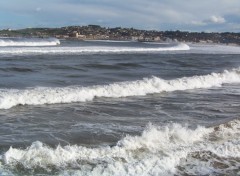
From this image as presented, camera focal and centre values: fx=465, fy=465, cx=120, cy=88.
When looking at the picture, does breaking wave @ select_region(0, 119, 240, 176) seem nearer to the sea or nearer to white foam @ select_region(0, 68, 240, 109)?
the sea

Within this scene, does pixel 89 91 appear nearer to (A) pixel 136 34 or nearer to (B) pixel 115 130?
(B) pixel 115 130

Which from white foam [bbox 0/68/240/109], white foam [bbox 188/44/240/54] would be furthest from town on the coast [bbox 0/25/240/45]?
white foam [bbox 0/68/240/109]

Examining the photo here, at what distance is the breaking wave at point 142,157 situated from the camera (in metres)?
8.38

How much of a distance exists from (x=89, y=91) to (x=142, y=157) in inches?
325

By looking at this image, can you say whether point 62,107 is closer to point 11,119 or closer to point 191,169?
point 11,119

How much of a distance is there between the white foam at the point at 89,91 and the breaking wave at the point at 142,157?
5.29m

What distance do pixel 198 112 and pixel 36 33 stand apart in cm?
11507

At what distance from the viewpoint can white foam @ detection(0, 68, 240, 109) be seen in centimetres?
1478

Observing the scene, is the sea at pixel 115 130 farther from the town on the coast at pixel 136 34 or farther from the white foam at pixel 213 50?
the town on the coast at pixel 136 34

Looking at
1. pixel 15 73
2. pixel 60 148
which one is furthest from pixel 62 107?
pixel 15 73

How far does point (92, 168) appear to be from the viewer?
8.31 m

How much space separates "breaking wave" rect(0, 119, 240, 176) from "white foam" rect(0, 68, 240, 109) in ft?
17.4

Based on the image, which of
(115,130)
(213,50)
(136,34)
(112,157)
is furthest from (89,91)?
(136,34)

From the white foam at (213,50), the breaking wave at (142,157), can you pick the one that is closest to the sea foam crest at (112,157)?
the breaking wave at (142,157)
